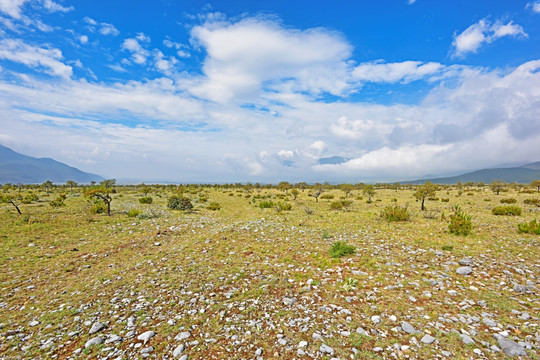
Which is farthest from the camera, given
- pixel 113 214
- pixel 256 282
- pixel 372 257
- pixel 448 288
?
pixel 113 214

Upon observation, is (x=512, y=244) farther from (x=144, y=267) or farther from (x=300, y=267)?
(x=144, y=267)

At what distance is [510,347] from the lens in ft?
14.8

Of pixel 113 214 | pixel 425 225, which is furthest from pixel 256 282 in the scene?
pixel 113 214

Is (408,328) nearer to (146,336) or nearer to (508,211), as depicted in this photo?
(146,336)

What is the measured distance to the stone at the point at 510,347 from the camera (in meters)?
4.36

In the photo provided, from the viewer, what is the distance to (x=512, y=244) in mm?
11117

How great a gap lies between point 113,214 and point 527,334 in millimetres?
26345

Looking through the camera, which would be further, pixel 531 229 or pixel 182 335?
pixel 531 229

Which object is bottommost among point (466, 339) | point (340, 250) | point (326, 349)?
point (326, 349)

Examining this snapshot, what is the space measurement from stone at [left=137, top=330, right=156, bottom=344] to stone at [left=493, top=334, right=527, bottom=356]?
24.8ft

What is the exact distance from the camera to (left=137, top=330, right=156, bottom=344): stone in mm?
5172

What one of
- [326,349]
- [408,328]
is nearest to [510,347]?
[408,328]

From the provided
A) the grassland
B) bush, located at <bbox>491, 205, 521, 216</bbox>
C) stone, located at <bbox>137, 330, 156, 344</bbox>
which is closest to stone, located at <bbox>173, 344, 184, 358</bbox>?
the grassland

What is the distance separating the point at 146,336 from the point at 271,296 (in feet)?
11.2
